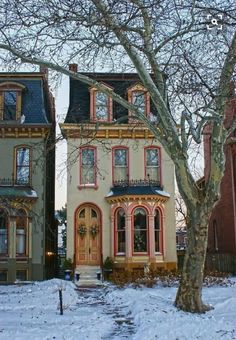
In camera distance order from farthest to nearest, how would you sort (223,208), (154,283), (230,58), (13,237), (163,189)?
(223,208) → (163,189) → (13,237) → (154,283) → (230,58)

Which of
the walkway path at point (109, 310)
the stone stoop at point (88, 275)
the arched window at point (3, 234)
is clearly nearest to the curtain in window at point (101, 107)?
the arched window at point (3, 234)

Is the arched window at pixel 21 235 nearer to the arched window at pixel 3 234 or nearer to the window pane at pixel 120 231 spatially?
the arched window at pixel 3 234

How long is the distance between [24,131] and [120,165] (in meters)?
5.18

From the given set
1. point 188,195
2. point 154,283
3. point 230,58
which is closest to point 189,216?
point 188,195

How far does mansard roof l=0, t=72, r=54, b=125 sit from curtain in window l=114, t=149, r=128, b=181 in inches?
156

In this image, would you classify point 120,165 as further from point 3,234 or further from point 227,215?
point 3,234

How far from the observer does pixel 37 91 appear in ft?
84.3

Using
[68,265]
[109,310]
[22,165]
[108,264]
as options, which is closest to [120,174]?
[108,264]

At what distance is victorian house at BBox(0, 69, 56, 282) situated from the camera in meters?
23.0

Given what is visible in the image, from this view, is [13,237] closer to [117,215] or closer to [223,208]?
[117,215]

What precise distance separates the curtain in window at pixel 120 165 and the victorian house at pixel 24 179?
136 inches

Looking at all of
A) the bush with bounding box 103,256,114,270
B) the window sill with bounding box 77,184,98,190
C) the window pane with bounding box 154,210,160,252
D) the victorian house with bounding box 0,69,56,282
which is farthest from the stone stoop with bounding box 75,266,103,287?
the window sill with bounding box 77,184,98,190

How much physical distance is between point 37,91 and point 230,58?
16.0m

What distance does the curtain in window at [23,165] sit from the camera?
24.0m
